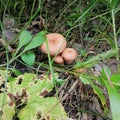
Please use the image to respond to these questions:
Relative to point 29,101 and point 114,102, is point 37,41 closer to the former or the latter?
point 29,101

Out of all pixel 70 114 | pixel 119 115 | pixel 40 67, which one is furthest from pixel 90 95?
pixel 119 115

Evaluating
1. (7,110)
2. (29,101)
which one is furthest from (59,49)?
(7,110)

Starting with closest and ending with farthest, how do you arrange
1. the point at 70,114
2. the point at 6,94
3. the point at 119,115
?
the point at 119,115 < the point at 6,94 < the point at 70,114

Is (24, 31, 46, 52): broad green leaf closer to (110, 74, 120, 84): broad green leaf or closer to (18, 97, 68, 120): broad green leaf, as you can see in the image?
(18, 97, 68, 120): broad green leaf

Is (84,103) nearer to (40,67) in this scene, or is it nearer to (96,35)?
(40,67)

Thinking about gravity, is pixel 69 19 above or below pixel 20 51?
above

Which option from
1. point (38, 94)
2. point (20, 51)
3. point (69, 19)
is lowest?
point (38, 94)

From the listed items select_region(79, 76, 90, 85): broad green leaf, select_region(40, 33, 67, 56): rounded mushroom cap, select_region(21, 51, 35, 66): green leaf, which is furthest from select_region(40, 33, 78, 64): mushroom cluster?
select_region(79, 76, 90, 85): broad green leaf
